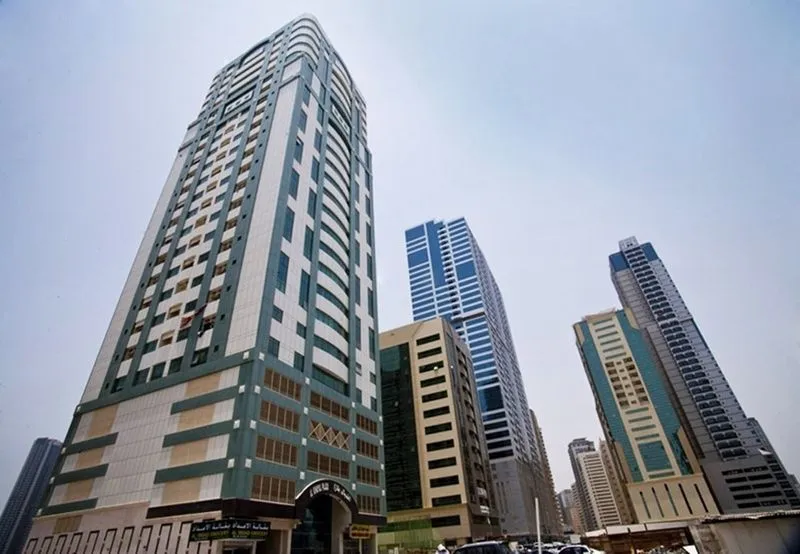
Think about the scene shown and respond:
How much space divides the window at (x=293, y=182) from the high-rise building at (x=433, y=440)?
166ft

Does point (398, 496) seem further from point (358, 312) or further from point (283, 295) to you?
point (283, 295)

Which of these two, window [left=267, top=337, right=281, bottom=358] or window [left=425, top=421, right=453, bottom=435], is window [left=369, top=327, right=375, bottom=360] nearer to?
window [left=267, top=337, right=281, bottom=358]

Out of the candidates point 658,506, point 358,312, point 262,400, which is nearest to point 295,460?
point 262,400

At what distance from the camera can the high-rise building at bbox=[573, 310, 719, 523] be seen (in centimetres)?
10575

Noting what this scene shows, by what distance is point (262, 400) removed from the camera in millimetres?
33500

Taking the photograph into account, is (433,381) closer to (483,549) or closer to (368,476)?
(368,476)

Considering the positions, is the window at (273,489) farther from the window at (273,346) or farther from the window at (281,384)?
the window at (273,346)

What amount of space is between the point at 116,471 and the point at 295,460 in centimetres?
1546

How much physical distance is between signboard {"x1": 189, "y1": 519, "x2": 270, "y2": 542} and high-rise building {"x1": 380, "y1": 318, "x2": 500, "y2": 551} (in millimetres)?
40685

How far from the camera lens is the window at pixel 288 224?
44191 millimetres

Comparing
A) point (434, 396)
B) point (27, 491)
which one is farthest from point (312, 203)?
point (27, 491)

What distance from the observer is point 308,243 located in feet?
157

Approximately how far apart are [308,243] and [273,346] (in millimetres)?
14864

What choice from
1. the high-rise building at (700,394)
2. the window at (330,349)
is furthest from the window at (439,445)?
the high-rise building at (700,394)
